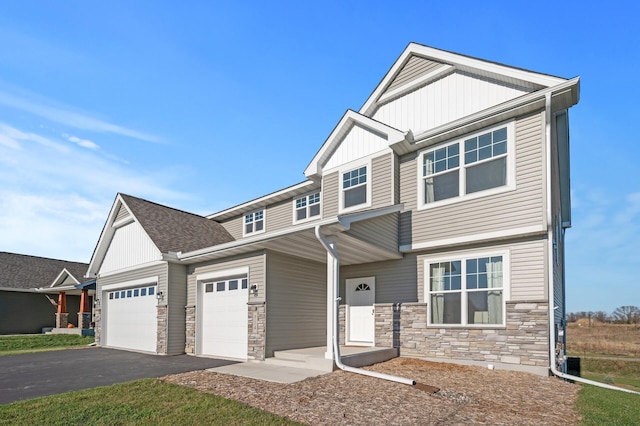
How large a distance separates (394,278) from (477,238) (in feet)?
8.88

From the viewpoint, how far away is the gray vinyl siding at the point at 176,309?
14.0m

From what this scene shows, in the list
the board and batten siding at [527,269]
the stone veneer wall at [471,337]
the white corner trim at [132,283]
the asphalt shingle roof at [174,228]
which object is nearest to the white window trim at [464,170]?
the board and batten siding at [527,269]

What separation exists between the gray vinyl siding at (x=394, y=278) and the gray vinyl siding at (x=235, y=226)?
25.9ft

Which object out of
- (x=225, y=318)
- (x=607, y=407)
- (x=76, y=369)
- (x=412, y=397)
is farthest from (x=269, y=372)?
(x=607, y=407)

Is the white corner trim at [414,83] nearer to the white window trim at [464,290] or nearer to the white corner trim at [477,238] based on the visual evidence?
the white corner trim at [477,238]

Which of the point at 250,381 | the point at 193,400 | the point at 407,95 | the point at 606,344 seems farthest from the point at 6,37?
the point at 606,344

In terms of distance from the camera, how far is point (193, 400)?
23.7ft

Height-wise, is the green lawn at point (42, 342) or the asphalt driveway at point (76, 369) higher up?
the asphalt driveway at point (76, 369)

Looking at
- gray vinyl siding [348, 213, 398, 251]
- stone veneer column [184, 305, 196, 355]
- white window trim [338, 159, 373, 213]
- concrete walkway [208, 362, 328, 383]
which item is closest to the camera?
concrete walkway [208, 362, 328, 383]

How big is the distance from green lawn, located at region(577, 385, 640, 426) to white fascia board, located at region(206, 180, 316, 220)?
10.2 metres

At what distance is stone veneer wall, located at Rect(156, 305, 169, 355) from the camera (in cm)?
1395

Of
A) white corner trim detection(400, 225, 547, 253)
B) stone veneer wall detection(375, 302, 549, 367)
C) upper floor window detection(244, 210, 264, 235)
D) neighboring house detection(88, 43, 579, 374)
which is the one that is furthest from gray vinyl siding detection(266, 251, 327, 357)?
upper floor window detection(244, 210, 264, 235)

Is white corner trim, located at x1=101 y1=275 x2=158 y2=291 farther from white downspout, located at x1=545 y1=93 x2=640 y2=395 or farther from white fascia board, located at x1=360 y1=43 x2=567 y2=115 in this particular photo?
white downspout, located at x1=545 y1=93 x2=640 y2=395

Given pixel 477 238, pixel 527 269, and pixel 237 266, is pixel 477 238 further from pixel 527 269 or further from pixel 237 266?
pixel 237 266
